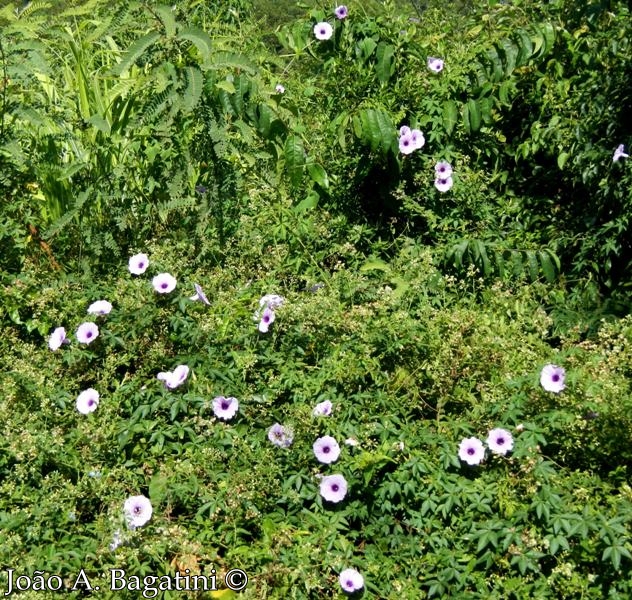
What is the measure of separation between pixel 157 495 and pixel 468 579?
951 mm

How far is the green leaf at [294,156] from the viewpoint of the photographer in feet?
11.1

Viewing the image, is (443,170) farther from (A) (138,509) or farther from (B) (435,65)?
(A) (138,509)

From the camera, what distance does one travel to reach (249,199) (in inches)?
141

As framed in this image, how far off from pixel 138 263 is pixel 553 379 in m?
1.66

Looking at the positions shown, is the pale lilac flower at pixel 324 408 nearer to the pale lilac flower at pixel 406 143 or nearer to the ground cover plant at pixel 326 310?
the ground cover plant at pixel 326 310

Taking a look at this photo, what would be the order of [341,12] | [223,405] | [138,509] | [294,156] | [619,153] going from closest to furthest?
[138,509] → [223,405] → [619,153] → [294,156] → [341,12]

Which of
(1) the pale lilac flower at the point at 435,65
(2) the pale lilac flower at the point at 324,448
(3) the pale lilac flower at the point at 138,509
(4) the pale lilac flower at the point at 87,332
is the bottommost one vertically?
(4) the pale lilac flower at the point at 87,332

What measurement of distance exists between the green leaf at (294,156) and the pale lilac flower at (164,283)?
0.79 m

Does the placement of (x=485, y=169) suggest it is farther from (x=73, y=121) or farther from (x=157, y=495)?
(x=157, y=495)

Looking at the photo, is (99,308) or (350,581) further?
(99,308)

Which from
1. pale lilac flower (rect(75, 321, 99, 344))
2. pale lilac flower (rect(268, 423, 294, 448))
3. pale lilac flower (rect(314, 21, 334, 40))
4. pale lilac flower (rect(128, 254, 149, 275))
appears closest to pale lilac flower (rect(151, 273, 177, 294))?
pale lilac flower (rect(128, 254, 149, 275))

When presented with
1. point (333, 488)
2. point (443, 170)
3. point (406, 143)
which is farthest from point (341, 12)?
point (333, 488)

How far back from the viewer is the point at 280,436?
2.45 m

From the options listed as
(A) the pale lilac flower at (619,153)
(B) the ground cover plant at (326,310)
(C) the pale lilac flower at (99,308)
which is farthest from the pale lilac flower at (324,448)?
(A) the pale lilac flower at (619,153)
